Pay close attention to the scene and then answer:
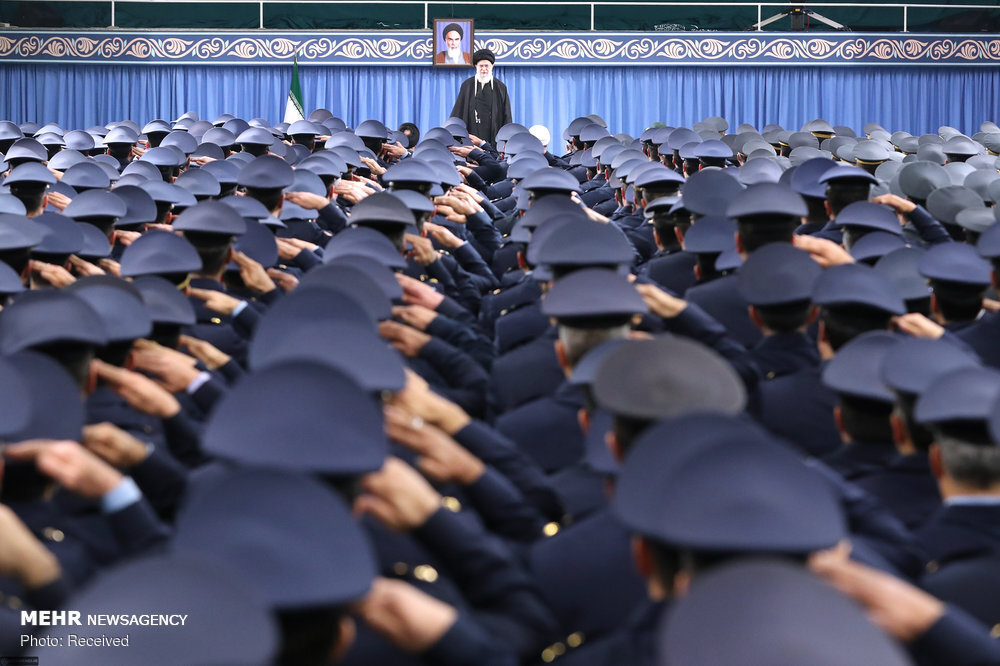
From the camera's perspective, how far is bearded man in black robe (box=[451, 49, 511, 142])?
35.0 ft

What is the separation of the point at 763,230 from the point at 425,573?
2604 millimetres

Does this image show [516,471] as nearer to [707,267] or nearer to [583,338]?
[583,338]

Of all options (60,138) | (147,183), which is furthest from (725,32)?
(147,183)

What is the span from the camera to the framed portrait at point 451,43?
12914mm

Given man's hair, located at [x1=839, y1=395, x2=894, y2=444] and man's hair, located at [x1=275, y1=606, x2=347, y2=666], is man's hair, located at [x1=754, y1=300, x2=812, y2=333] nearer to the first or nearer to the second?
man's hair, located at [x1=839, y1=395, x2=894, y2=444]

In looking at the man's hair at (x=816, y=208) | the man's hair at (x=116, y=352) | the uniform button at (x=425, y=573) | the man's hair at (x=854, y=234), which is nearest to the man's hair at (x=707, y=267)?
the man's hair at (x=854, y=234)

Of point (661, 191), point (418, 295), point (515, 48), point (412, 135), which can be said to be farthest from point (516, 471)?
point (515, 48)

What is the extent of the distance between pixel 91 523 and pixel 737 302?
8.33 feet

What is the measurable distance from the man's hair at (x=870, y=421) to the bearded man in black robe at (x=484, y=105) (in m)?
8.15

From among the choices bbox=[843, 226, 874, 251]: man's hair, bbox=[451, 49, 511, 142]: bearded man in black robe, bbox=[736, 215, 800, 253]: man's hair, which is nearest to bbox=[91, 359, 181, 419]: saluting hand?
bbox=[736, 215, 800, 253]: man's hair

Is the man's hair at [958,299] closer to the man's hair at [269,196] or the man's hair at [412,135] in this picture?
the man's hair at [269,196]

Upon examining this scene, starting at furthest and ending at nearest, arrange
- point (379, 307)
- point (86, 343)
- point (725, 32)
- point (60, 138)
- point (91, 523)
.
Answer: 1. point (725, 32)
2. point (60, 138)
3. point (379, 307)
4. point (86, 343)
5. point (91, 523)

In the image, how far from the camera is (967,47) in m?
13.5

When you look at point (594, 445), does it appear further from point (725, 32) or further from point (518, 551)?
point (725, 32)
